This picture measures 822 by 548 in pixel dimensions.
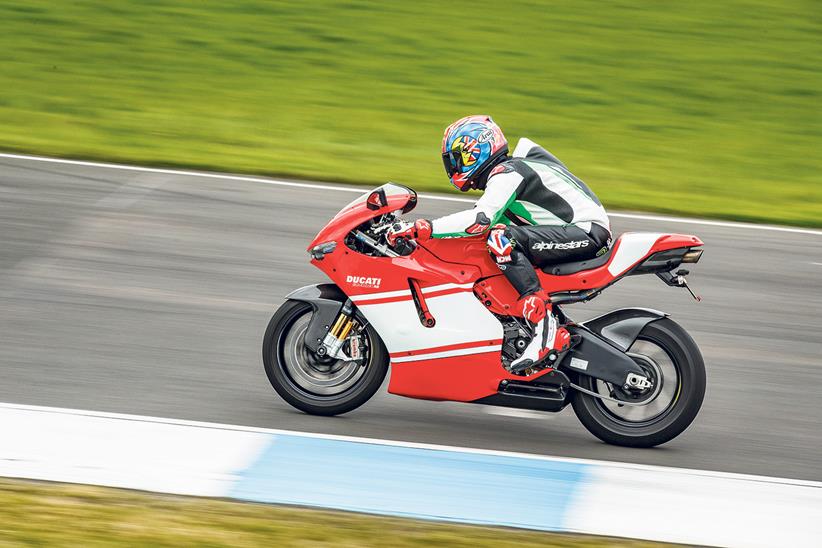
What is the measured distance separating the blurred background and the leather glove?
1240 mm

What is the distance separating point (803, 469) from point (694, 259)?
143 centimetres

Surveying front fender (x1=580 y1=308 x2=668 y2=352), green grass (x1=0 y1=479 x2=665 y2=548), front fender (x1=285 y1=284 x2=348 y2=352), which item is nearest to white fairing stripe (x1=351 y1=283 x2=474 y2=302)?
front fender (x1=285 y1=284 x2=348 y2=352)

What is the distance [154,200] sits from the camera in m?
12.7

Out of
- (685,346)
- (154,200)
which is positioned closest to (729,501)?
(685,346)

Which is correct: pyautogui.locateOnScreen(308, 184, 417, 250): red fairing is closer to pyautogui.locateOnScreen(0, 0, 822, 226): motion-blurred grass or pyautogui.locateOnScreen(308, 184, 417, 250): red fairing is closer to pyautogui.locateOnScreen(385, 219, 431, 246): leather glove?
pyautogui.locateOnScreen(385, 219, 431, 246): leather glove

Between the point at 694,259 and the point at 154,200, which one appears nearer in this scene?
the point at 694,259

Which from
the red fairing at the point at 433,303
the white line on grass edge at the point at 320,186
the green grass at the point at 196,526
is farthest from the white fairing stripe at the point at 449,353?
the white line on grass edge at the point at 320,186

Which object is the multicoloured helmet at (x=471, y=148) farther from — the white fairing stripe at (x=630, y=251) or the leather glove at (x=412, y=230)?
the white fairing stripe at (x=630, y=251)

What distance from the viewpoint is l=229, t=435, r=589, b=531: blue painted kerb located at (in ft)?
20.9

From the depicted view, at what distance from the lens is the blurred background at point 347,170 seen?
809 cm

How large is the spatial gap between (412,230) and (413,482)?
154 cm

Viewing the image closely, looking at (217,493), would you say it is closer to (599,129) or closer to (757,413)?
(757,413)

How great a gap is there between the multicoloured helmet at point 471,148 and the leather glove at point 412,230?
0.38 meters

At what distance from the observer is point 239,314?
985 cm
